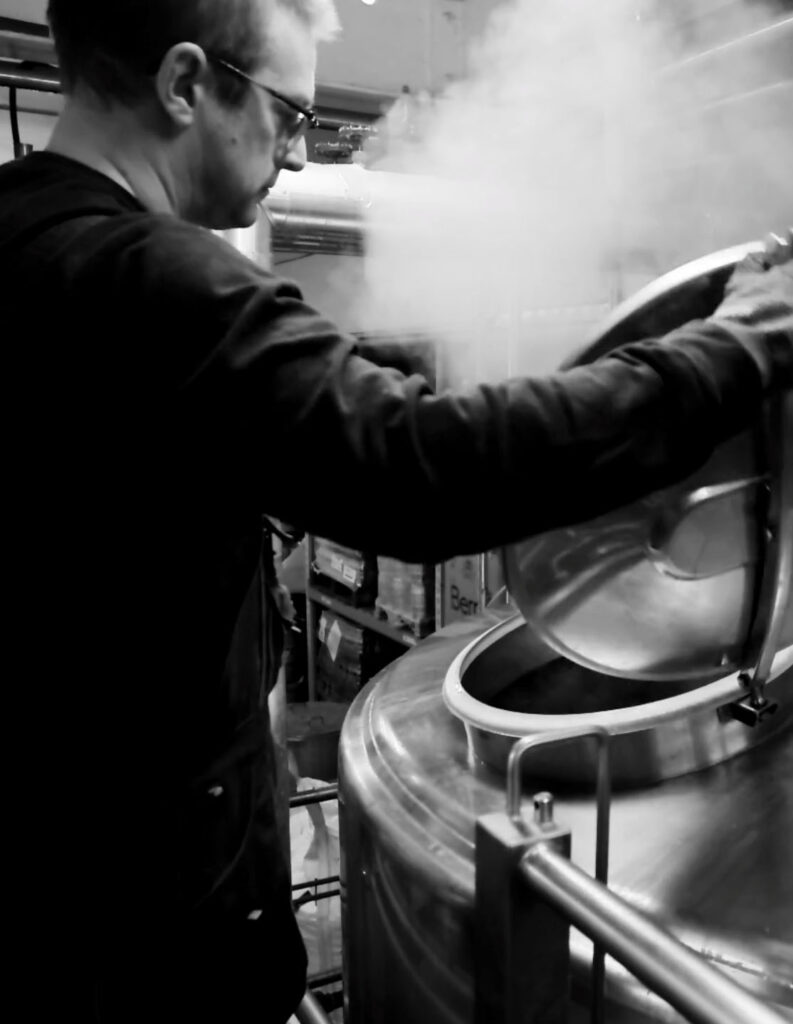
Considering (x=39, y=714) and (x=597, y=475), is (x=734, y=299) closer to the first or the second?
(x=597, y=475)

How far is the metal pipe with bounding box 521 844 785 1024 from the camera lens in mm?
453

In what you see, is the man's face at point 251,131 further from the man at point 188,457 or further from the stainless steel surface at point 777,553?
the stainless steel surface at point 777,553

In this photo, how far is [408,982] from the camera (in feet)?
2.78

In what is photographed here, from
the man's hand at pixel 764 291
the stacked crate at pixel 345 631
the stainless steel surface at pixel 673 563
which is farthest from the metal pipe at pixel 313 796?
the stacked crate at pixel 345 631

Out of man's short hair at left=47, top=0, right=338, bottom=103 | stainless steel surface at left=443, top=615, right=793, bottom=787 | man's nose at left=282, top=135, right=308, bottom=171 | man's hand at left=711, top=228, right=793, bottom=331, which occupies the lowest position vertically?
stainless steel surface at left=443, top=615, right=793, bottom=787

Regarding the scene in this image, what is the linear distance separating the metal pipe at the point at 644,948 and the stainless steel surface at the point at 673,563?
262mm

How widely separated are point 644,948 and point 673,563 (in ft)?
1.09

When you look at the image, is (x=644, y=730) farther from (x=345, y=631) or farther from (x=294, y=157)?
(x=345, y=631)

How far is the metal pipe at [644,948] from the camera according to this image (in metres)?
0.45

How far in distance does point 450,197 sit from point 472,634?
91 cm

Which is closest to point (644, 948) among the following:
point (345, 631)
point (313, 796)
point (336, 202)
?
point (313, 796)

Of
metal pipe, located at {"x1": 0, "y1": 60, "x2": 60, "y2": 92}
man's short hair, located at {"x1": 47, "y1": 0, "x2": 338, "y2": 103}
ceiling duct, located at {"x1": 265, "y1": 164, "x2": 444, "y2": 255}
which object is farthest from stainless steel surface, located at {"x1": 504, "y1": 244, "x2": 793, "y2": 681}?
metal pipe, located at {"x1": 0, "y1": 60, "x2": 60, "y2": 92}

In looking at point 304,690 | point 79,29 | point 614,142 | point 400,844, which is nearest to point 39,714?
point 400,844

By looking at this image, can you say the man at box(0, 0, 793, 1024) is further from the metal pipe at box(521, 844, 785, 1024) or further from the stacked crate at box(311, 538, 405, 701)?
the stacked crate at box(311, 538, 405, 701)
